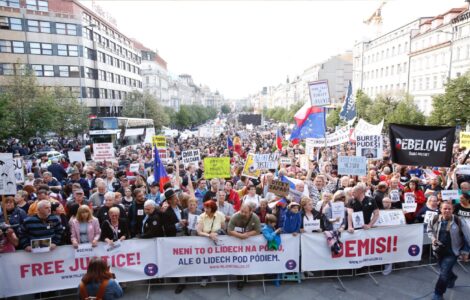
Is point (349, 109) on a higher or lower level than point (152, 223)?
higher

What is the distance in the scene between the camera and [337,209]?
6.58 meters

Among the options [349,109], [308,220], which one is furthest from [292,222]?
[349,109]

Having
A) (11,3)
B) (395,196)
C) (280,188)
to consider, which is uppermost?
(11,3)

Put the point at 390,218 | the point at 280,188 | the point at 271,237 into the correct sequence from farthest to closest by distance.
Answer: the point at 280,188 < the point at 390,218 < the point at 271,237

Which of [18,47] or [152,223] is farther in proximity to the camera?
[18,47]

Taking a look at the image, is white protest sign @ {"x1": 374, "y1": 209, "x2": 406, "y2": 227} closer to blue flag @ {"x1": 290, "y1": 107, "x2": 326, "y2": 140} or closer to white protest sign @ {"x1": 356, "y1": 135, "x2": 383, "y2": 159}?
white protest sign @ {"x1": 356, "y1": 135, "x2": 383, "y2": 159}

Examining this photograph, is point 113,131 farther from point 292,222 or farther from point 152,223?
point 292,222

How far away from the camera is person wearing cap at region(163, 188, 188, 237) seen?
21.1 ft

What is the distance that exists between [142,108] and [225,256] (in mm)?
47800

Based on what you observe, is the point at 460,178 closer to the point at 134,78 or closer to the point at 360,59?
the point at 360,59

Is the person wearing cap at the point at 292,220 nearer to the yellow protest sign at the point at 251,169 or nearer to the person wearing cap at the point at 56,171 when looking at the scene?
the yellow protest sign at the point at 251,169

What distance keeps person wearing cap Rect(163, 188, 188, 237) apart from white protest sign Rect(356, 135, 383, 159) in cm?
695

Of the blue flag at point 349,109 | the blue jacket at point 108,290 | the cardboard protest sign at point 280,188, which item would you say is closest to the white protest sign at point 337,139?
the blue flag at point 349,109

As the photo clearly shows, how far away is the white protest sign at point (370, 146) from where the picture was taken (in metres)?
11.0
